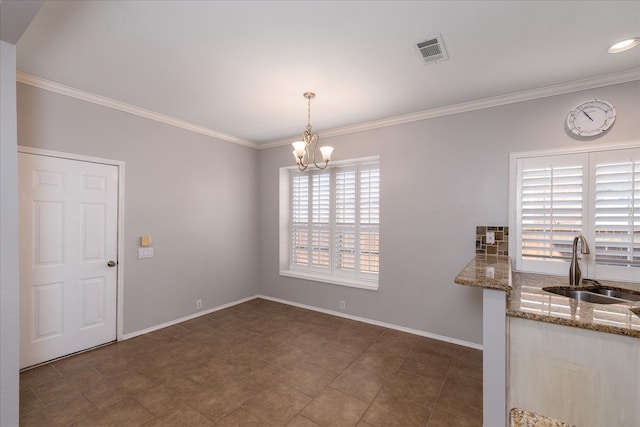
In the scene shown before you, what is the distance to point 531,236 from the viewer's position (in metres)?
2.87

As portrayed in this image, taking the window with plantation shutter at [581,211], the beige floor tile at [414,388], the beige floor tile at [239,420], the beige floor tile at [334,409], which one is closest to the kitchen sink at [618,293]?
the window with plantation shutter at [581,211]

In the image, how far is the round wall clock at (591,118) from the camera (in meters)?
2.56

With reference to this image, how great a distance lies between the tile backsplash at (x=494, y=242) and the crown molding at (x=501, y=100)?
4.47ft

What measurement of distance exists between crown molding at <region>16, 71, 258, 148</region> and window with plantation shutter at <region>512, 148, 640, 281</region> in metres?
4.04

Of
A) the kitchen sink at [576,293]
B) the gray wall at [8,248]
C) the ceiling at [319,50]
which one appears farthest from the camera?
the kitchen sink at [576,293]

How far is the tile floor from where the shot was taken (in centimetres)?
209

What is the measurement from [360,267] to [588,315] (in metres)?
2.80

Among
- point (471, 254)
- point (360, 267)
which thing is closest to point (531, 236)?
point (471, 254)

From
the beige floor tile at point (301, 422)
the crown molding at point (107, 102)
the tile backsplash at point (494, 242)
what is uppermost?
the crown molding at point (107, 102)

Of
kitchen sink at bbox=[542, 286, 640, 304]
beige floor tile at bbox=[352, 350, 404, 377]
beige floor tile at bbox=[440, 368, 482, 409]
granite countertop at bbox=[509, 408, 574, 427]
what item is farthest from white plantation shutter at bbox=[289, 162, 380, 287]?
granite countertop at bbox=[509, 408, 574, 427]

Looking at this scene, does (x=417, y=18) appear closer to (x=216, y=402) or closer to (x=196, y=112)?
(x=196, y=112)

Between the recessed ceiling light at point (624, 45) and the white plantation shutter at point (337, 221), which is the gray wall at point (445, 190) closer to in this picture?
the white plantation shutter at point (337, 221)

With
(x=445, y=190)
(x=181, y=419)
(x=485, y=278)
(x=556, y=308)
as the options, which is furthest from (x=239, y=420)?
(x=445, y=190)

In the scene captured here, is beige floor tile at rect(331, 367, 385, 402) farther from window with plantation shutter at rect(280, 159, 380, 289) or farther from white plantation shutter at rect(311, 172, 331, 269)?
white plantation shutter at rect(311, 172, 331, 269)
